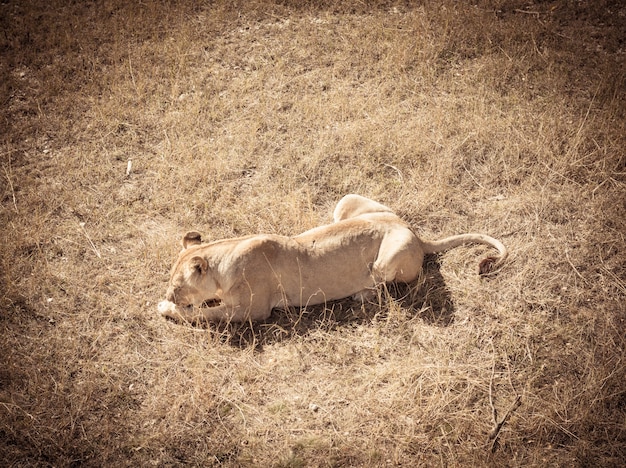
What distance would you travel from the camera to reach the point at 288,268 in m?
4.98

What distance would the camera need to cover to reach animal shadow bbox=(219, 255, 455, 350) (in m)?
5.02

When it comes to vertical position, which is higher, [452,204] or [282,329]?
[452,204]

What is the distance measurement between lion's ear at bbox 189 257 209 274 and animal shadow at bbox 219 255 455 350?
2.09 feet

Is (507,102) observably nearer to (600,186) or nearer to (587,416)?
(600,186)

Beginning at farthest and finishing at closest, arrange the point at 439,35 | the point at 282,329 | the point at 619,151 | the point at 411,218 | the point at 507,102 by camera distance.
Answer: the point at 439,35, the point at 507,102, the point at 619,151, the point at 411,218, the point at 282,329

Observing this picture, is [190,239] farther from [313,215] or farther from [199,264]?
[313,215]

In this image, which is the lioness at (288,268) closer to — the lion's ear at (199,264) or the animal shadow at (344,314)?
the lion's ear at (199,264)

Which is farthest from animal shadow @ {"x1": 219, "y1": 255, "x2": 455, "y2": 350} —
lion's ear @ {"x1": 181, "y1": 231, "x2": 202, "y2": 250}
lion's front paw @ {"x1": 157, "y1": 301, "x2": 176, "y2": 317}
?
lion's ear @ {"x1": 181, "y1": 231, "x2": 202, "y2": 250}

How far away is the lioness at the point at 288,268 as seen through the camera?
481 cm

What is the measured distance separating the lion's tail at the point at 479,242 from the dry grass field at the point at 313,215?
0.16 m

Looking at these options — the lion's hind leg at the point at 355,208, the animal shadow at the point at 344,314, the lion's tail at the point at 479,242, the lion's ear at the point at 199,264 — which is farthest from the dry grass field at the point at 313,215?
the lion's ear at the point at 199,264

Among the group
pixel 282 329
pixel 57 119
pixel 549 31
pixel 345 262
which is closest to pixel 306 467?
pixel 282 329

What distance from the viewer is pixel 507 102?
24.9 ft

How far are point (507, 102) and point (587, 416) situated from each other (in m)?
4.95
